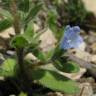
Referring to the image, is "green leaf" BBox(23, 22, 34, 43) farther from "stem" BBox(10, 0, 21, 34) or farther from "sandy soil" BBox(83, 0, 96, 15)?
"sandy soil" BBox(83, 0, 96, 15)

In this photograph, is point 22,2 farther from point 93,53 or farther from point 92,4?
point 92,4

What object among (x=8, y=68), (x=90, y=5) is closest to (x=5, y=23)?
(x=8, y=68)

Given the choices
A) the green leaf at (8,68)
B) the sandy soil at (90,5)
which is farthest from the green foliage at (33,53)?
the sandy soil at (90,5)

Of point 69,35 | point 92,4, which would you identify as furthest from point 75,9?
point 69,35

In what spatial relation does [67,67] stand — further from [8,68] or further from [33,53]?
[8,68]

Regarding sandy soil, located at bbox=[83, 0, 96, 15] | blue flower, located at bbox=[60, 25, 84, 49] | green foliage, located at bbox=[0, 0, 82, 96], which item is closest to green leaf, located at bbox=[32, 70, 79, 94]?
green foliage, located at bbox=[0, 0, 82, 96]

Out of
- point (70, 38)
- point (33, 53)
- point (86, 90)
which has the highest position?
point (70, 38)

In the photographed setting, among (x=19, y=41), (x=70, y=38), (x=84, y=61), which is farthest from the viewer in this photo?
(x=84, y=61)
